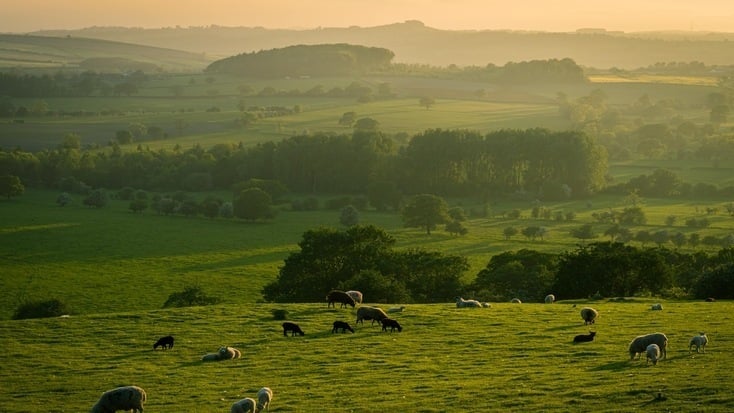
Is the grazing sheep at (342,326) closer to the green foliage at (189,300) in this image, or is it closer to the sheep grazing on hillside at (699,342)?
the sheep grazing on hillside at (699,342)

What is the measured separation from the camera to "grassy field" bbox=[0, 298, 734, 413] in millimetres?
21109

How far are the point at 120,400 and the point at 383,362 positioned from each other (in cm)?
870

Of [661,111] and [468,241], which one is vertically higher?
[661,111]

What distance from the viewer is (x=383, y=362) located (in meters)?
26.4

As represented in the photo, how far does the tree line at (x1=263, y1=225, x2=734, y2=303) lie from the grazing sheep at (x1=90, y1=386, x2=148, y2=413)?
24.7m

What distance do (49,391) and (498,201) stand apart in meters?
97.2

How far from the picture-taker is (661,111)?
644 feet

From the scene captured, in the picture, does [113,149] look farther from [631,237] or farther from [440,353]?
[440,353]

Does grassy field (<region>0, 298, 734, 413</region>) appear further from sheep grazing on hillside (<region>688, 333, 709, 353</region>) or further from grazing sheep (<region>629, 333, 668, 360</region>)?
grazing sheep (<region>629, 333, 668, 360</region>)

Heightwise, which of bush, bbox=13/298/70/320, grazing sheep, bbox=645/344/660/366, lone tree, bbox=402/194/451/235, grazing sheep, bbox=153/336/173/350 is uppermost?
grazing sheep, bbox=645/344/660/366

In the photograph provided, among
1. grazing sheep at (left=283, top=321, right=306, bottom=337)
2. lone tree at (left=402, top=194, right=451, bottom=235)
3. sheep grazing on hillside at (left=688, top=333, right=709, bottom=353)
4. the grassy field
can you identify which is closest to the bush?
the grassy field

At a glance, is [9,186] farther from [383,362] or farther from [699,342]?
[699,342]

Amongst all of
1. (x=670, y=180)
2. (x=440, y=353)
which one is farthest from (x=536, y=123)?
(x=440, y=353)

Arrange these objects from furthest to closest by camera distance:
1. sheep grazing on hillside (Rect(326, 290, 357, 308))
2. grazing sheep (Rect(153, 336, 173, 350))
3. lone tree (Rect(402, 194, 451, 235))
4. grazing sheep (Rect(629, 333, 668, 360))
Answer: lone tree (Rect(402, 194, 451, 235)) → sheep grazing on hillside (Rect(326, 290, 357, 308)) → grazing sheep (Rect(153, 336, 173, 350)) → grazing sheep (Rect(629, 333, 668, 360))
